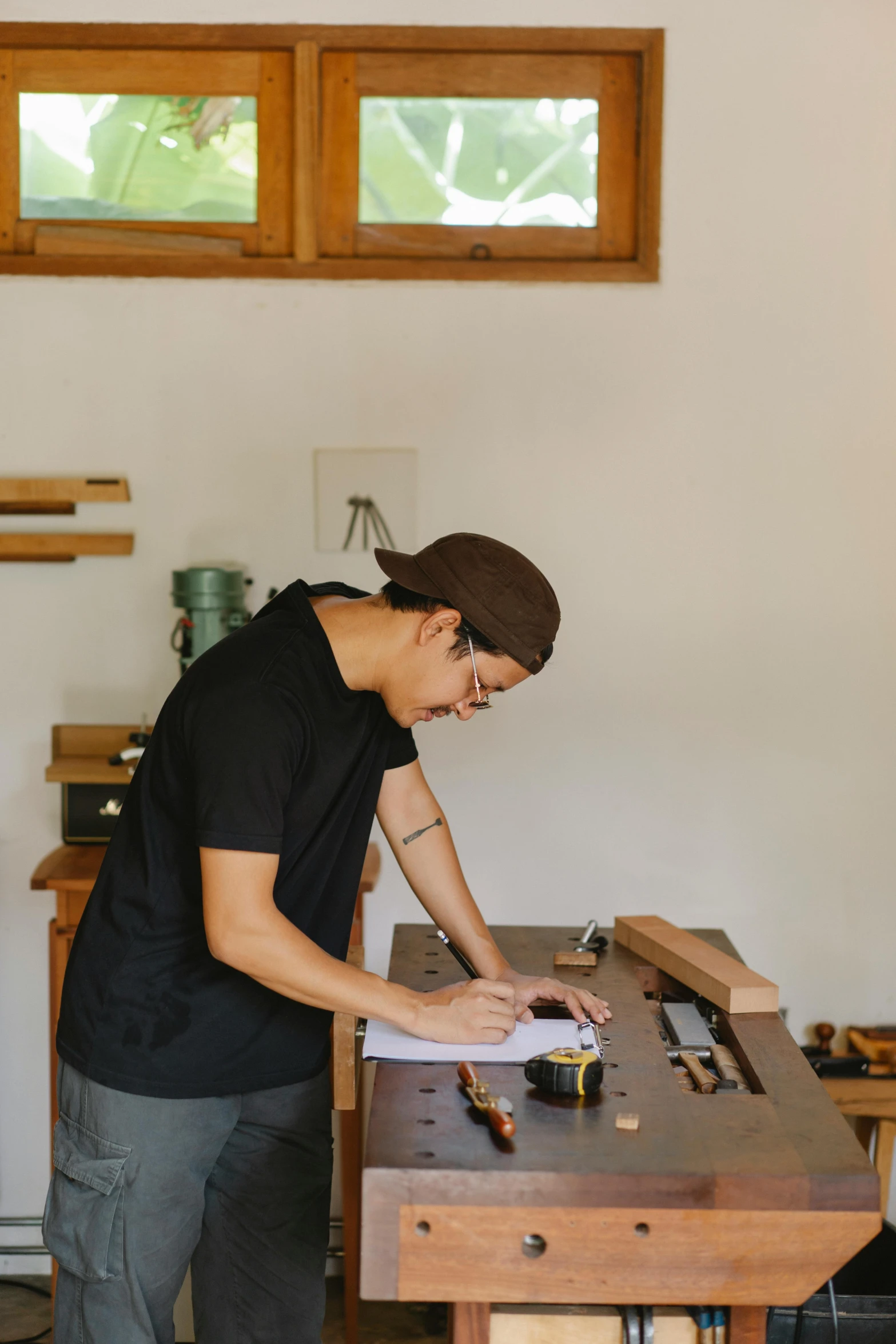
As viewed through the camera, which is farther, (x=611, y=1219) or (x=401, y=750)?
(x=401, y=750)

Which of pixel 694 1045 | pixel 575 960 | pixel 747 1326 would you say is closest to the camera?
pixel 747 1326

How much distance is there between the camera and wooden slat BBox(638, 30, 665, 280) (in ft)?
8.79

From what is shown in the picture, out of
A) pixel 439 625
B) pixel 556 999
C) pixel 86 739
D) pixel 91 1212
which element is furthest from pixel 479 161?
pixel 91 1212

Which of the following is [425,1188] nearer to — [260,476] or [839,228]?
[260,476]

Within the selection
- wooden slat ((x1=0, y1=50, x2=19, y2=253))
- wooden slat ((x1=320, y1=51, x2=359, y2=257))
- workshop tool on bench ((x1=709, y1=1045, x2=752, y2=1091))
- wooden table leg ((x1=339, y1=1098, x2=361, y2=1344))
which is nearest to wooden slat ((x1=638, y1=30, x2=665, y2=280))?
wooden slat ((x1=320, y1=51, x2=359, y2=257))

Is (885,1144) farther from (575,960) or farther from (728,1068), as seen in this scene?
(728,1068)

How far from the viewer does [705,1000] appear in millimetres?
1737

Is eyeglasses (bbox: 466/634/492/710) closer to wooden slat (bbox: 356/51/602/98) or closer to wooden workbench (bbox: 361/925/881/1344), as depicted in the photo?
wooden workbench (bbox: 361/925/881/1344)

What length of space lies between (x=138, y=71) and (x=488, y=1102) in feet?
8.11

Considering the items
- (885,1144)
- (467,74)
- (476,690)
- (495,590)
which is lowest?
(885,1144)

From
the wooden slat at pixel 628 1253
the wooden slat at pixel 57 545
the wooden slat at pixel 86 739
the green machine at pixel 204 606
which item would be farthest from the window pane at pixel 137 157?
the wooden slat at pixel 628 1253

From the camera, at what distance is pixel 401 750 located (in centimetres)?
176

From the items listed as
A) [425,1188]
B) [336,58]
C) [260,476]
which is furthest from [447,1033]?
[336,58]

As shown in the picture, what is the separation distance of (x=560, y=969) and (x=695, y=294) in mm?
1668
